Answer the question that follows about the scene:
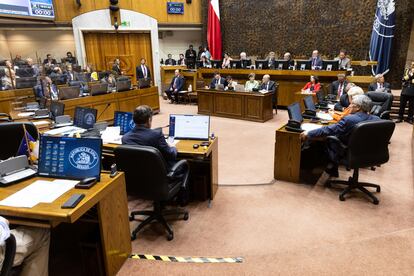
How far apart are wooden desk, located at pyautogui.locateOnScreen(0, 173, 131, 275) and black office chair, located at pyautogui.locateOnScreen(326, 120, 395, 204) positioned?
2.51m

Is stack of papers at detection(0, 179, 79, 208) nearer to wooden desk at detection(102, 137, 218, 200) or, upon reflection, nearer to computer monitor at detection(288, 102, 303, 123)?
wooden desk at detection(102, 137, 218, 200)

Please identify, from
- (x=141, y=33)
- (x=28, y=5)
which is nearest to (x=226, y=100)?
(x=141, y=33)

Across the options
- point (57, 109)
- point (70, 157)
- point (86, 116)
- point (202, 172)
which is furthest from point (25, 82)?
point (70, 157)

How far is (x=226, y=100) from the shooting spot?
8195 millimetres

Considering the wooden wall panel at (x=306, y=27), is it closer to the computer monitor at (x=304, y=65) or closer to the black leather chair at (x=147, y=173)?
the computer monitor at (x=304, y=65)

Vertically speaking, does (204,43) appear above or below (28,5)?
below

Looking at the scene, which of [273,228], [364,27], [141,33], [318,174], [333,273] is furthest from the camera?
[141,33]

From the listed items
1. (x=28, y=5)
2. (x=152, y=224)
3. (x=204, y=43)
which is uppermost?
(x=28, y=5)

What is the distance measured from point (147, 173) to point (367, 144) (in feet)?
8.01

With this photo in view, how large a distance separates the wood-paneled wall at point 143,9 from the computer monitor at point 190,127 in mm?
9234

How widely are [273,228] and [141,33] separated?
10.7 metres

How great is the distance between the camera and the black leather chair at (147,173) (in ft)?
8.75

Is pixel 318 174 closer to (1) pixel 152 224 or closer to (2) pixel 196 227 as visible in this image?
(2) pixel 196 227

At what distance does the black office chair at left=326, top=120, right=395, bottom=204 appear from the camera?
3355 millimetres
